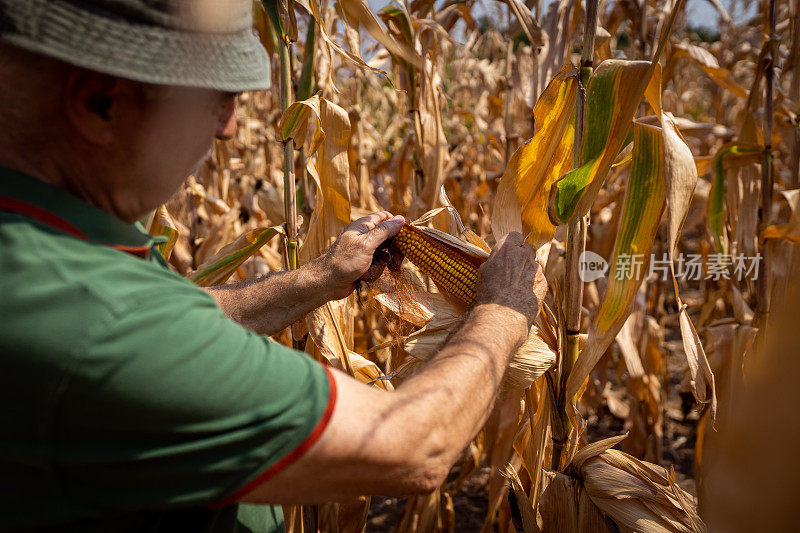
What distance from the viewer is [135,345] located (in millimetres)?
878

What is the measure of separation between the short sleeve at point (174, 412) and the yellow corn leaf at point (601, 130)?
36.0 inches

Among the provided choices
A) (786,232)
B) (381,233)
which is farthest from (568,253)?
(786,232)

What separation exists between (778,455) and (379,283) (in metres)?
1.39

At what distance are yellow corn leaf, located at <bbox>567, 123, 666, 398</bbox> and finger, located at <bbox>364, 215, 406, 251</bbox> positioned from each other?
0.64 m

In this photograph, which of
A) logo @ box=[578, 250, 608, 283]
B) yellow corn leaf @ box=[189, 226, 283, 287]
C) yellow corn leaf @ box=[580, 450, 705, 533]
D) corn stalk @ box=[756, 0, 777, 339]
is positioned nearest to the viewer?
yellow corn leaf @ box=[580, 450, 705, 533]

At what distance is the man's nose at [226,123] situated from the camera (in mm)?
1192

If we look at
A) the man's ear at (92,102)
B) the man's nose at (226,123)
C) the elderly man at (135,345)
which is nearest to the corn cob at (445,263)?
the elderly man at (135,345)

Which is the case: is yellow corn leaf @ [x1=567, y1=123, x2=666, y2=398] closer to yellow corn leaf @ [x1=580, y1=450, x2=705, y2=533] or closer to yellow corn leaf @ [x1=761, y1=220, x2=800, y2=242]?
yellow corn leaf @ [x1=580, y1=450, x2=705, y2=533]

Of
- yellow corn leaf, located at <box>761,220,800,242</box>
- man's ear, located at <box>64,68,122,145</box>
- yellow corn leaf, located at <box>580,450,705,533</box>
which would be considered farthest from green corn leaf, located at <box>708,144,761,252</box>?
man's ear, located at <box>64,68,122,145</box>

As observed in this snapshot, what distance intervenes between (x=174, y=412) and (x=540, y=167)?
1.33 meters

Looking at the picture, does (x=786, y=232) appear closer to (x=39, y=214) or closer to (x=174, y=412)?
(x=174, y=412)

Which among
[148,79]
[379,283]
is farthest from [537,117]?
[148,79]

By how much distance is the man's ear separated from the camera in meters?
0.96

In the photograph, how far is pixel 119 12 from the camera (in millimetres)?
930
